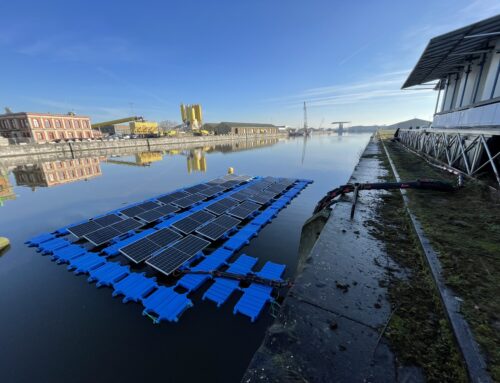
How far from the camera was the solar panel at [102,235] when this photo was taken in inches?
353

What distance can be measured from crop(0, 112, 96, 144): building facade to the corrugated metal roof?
72.0m

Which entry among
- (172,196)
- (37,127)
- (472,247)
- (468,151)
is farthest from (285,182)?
(37,127)

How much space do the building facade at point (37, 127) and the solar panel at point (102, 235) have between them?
2302 inches

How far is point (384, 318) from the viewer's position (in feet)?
10.1

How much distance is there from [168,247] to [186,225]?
2280mm

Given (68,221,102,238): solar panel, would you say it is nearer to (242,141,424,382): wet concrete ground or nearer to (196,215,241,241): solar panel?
(196,215,241,241): solar panel

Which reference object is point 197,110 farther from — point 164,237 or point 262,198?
point 164,237

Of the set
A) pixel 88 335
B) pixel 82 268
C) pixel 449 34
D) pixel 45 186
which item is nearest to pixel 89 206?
pixel 82 268

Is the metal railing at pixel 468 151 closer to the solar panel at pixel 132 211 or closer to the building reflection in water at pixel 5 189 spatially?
the solar panel at pixel 132 211

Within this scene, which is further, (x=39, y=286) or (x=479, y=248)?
(x=39, y=286)

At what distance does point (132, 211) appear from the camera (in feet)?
40.8

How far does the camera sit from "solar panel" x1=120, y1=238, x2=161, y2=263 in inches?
308

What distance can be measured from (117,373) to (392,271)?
6.02 metres

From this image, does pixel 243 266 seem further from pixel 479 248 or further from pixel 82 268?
pixel 479 248
